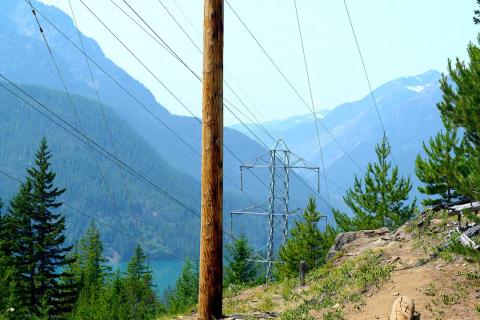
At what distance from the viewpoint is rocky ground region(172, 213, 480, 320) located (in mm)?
15109

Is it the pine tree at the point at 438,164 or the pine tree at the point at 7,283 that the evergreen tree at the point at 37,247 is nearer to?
the pine tree at the point at 7,283

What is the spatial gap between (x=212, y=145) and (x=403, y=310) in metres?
6.13

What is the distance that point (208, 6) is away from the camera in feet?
38.7

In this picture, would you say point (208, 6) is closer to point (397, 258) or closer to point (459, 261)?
point (459, 261)

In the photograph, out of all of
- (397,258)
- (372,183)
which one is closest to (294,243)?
(372,183)

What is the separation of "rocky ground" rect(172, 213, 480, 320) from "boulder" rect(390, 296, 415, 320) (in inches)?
2.7

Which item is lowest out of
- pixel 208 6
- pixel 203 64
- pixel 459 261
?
pixel 459 261

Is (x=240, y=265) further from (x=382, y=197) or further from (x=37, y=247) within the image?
(x=382, y=197)

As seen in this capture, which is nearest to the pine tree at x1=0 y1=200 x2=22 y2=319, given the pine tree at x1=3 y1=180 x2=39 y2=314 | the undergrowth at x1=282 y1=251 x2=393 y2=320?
the pine tree at x1=3 y1=180 x2=39 y2=314

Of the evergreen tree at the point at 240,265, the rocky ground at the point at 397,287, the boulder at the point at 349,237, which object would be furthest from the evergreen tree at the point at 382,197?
the evergreen tree at the point at 240,265

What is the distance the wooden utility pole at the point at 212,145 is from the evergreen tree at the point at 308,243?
4686cm

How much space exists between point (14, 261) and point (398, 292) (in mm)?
52753

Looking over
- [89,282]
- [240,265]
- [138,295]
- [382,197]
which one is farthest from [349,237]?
[138,295]

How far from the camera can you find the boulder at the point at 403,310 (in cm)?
1325
